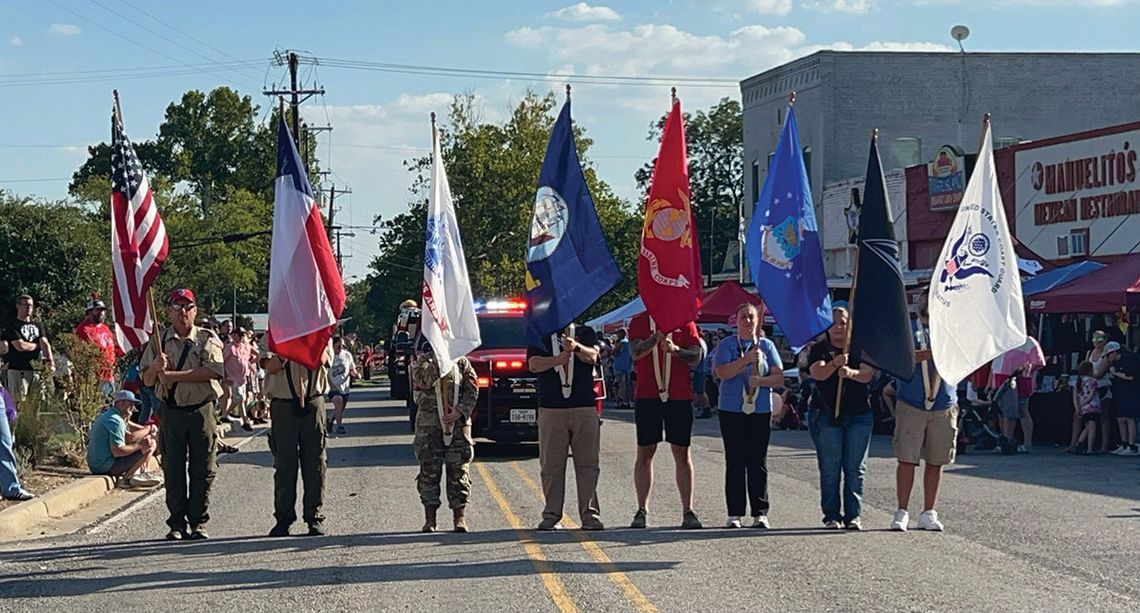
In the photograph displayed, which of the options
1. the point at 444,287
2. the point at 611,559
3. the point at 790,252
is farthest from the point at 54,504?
the point at 790,252

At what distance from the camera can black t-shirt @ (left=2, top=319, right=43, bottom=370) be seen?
19984 millimetres

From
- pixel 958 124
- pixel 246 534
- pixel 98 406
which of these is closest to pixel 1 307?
pixel 98 406

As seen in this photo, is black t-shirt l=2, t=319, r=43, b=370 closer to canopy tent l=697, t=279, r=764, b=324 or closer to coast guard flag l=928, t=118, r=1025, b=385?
coast guard flag l=928, t=118, r=1025, b=385

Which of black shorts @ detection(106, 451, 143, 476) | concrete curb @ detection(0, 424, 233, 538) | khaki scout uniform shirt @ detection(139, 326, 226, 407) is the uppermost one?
khaki scout uniform shirt @ detection(139, 326, 226, 407)

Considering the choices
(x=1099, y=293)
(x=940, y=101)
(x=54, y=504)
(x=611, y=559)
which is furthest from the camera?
(x=940, y=101)

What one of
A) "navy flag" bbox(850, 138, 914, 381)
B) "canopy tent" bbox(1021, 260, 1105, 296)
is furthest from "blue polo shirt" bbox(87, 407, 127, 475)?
Result: "canopy tent" bbox(1021, 260, 1105, 296)

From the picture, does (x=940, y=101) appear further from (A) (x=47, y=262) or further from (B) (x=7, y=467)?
(B) (x=7, y=467)

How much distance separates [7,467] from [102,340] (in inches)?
238

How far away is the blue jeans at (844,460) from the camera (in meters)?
12.3

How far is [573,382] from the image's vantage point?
41.0ft

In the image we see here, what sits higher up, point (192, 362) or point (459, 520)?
point (192, 362)

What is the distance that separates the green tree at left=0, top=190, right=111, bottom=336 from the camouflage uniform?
18757 mm

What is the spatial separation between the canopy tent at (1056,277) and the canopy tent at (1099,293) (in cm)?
20

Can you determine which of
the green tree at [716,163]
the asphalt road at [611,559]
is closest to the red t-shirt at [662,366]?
the asphalt road at [611,559]
